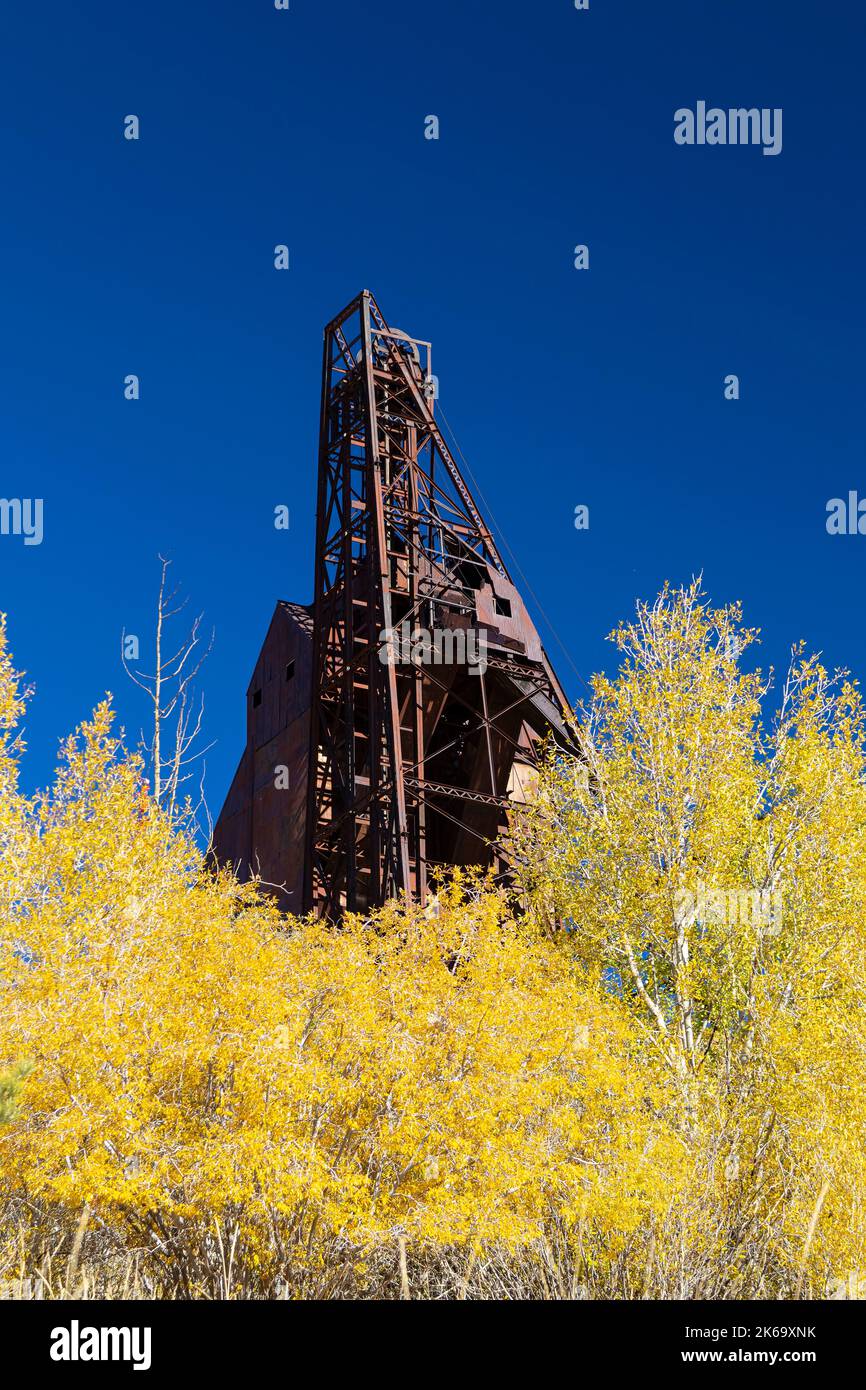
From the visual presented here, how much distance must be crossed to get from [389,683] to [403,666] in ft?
5.33

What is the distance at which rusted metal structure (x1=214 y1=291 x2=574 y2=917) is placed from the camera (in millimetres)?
30234

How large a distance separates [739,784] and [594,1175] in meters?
8.68

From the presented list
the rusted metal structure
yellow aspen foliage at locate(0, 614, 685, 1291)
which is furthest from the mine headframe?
yellow aspen foliage at locate(0, 614, 685, 1291)

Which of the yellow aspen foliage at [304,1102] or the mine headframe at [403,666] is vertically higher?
the mine headframe at [403,666]

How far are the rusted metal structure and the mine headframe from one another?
50 mm

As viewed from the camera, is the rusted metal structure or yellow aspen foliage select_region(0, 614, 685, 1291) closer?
yellow aspen foliage select_region(0, 614, 685, 1291)

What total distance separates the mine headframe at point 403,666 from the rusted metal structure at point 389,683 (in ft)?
0.16

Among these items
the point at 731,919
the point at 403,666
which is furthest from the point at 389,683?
the point at 731,919

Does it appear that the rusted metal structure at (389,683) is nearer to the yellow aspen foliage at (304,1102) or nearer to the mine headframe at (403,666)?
the mine headframe at (403,666)

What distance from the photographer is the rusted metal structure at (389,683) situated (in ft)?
99.2

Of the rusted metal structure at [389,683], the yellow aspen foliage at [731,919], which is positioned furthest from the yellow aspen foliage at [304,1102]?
the rusted metal structure at [389,683]

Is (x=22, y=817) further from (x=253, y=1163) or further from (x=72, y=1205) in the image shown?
(x=253, y=1163)

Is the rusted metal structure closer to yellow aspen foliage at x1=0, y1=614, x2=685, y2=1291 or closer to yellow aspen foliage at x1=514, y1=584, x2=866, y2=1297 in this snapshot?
yellow aspen foliage at x1=514, y1=584, x2=866, y2=1297
